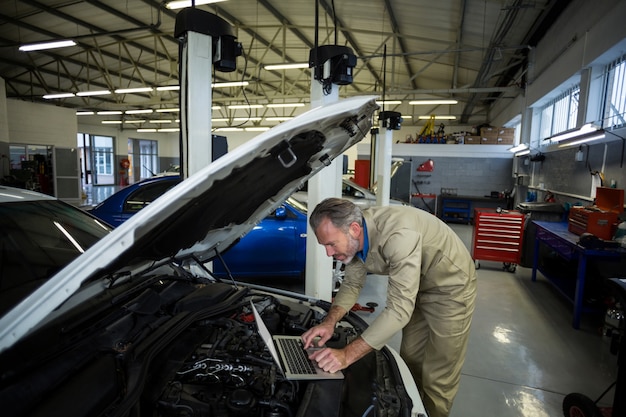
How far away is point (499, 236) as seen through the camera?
4984 mm

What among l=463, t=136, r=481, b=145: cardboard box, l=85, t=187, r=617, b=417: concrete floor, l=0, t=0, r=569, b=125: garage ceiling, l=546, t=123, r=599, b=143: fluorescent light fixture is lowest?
l=85, t=187, r=617, b=417: concrete floor

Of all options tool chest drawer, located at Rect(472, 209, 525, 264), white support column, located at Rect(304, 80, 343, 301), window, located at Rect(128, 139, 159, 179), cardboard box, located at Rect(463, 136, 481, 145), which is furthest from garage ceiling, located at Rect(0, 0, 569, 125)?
window, located at Rect(128, 139, 159, 179)

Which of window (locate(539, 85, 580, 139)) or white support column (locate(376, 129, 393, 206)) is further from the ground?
window (locate(539, 85, 580, 139))

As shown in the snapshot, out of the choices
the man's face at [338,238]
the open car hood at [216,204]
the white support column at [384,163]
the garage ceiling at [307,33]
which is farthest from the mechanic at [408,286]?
the garage ceiling at [307,33]

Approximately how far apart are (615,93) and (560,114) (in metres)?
2.28

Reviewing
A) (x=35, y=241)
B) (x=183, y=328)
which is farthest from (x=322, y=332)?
(x=35, y=241)

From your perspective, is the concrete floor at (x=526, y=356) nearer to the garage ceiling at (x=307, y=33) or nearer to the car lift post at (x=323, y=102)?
the car lift post at (x=323, y=102)

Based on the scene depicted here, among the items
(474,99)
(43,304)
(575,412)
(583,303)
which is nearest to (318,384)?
(43,304)

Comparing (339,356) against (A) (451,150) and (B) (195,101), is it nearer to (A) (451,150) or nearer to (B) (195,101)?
(B) (195,101)

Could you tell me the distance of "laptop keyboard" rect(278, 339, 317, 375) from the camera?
1279mm

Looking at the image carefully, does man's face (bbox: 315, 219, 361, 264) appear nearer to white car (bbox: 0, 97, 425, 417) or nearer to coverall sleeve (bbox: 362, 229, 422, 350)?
coverall sleeve (bbox: 362, 229, 422, 350)

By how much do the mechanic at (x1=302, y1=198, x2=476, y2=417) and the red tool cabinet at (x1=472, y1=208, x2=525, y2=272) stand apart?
3565 millimetres

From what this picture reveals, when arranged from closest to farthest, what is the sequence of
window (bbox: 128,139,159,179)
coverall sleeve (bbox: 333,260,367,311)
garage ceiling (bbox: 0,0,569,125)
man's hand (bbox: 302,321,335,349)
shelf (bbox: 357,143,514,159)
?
man's hand (bbox: 302,321,335,349)
coverall sleeve (bbox: 333,260,367,311)
garage ceiling (bbox: 0,0,569,125)
shelf (bbox: 357,143,514,159)
window (bbox: 128,139,159,179)

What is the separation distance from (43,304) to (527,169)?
9.43 meters
